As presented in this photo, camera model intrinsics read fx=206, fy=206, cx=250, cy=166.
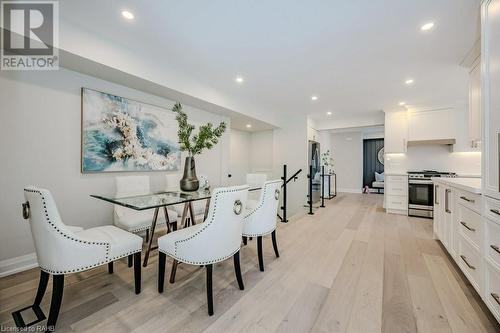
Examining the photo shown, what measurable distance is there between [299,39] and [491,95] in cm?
171

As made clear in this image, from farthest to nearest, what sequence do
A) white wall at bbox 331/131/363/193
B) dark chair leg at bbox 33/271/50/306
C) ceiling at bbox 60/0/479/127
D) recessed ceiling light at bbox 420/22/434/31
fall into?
white wall at bbox 331/131/363/193
recessed ceiling light at bbox 420/22/434/31
ceiling at bbox 60/0/479/127
dark chair leg at bbox 33/271/50/306

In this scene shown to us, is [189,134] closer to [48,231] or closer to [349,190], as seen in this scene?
[48,231]

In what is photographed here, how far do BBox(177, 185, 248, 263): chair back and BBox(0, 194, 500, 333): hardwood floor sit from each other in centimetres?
42

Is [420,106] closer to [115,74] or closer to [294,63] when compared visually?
[294,63]

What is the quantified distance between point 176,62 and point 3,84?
178 centimetres

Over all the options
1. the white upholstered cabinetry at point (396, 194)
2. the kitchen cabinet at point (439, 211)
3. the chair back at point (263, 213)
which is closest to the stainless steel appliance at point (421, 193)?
the white upholstered cabinetry at point (396, 194)

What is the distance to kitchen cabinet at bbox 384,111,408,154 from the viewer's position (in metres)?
4.82

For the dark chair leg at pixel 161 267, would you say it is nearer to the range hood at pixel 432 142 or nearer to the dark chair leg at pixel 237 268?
the dark chair leg at pixel 237 268

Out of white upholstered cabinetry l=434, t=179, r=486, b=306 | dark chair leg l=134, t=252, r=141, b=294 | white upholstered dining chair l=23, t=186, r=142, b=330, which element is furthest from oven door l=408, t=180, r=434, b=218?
white upholstered dining chair l=23, t=186, r=142, b=330

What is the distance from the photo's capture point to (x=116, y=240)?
162 cm

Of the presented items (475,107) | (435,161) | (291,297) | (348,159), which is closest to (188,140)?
(291,297)

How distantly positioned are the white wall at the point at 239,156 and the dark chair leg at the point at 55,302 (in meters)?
4.78

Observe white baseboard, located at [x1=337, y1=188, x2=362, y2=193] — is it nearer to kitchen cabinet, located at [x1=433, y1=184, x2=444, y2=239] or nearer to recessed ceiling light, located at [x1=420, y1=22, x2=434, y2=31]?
kitchen cabinet, located at [x1=433, y1=184, x2=444, y2=239]

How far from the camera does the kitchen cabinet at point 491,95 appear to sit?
140 cm
